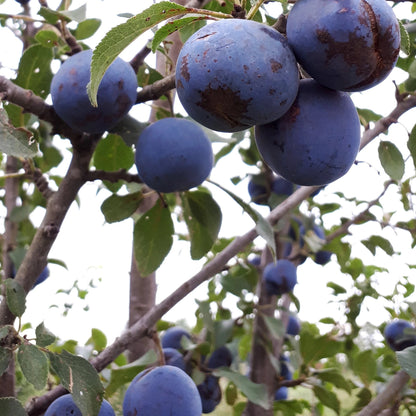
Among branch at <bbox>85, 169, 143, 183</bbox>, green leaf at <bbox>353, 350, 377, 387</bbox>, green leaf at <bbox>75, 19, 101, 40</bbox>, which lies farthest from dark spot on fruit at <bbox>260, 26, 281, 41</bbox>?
green leaf at <bbox>353, 350, 377, 387</bbox>

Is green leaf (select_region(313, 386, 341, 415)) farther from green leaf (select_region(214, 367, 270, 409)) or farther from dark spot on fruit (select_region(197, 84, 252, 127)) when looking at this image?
dark spot on fruit (select_region(197, 84, 252, 127))

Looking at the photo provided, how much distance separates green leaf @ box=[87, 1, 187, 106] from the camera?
526 mm

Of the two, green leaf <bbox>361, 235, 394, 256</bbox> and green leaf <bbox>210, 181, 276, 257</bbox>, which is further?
green leaf <bbox>361, 235, 394, 256</bbox>

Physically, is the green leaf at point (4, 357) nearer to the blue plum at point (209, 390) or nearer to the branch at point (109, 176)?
the branch at point (109, 176)

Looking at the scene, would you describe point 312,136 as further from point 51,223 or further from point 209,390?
point 209,390

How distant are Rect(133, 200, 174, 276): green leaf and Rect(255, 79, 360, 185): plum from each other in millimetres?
536

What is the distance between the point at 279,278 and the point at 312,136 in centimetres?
108

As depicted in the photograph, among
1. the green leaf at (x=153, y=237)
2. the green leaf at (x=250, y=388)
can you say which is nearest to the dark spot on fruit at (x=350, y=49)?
the green leaf at (x=153, y=237)

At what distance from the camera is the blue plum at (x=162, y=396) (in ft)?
2.68

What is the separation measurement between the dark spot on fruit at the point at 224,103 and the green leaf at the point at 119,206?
0.62 m

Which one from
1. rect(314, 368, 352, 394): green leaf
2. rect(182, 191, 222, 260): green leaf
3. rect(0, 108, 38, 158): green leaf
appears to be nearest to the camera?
rect(0, 108, 38, 158): green leaf

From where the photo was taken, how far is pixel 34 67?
96 centimetres

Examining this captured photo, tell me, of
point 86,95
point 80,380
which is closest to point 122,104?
point 86,95

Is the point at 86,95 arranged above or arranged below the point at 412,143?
above
